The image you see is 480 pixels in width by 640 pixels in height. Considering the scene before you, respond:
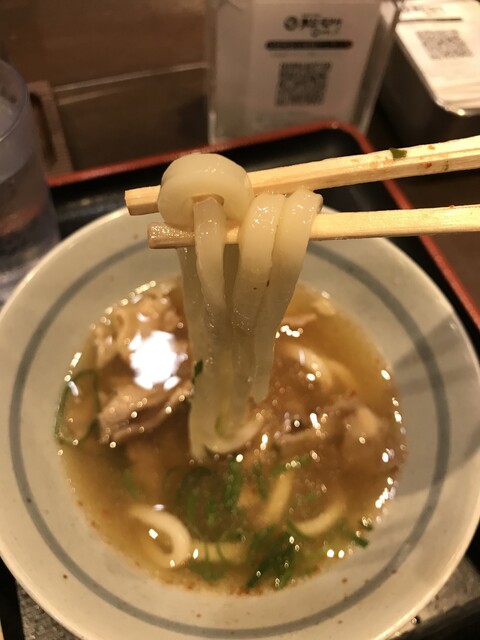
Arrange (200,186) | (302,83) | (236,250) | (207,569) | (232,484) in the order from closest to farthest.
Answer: (200,186) → (236,250) → (207,569) → (232,484) → (302,83)

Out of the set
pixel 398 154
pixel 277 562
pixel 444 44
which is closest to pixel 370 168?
pixel 398 154

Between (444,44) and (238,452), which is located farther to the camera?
(444,44)

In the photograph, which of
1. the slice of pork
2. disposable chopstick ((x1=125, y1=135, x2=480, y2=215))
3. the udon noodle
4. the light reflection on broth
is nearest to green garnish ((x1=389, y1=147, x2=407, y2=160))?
disposable chopstick ((x1=125, y1=135, x2=480, y2=215))

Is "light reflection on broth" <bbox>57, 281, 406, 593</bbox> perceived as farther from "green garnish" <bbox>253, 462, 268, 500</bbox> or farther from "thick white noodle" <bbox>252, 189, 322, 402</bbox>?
"thick white noodle" <bbox>252, 189, 322, 402</bbox>

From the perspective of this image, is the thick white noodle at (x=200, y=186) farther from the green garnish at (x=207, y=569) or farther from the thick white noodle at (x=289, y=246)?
the green garnish at (x=207, y=569)

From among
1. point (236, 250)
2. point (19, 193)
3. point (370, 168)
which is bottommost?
point (19, 193)

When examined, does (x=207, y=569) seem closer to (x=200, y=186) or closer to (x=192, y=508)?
(x=192, y=508)

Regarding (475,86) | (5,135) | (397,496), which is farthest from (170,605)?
(475,86)

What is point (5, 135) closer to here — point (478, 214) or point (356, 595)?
point (478, 214)
